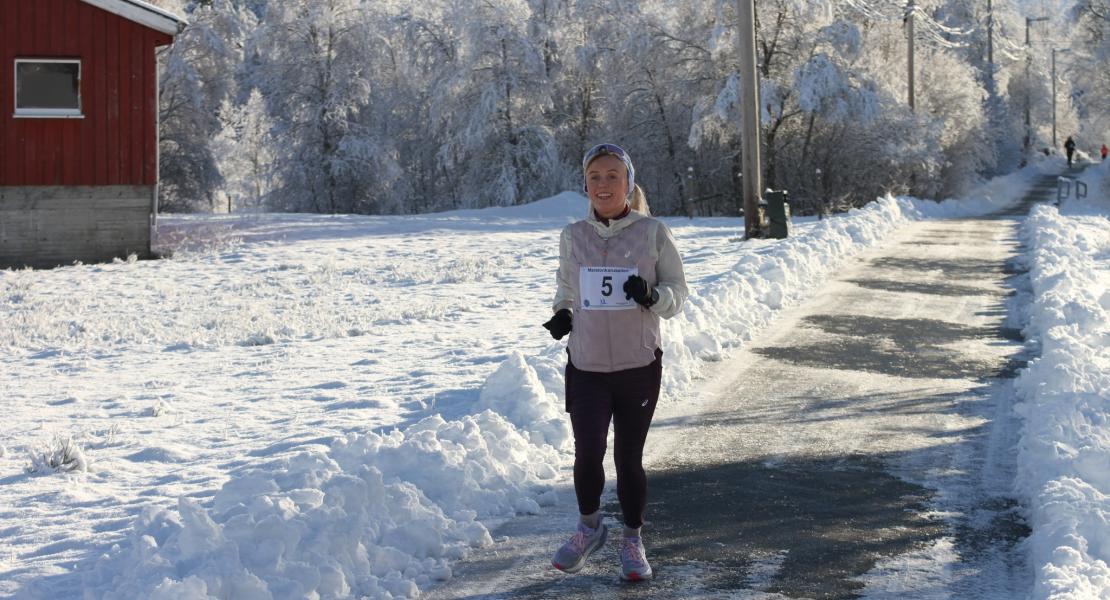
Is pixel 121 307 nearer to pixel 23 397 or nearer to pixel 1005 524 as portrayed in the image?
pixel 23 397

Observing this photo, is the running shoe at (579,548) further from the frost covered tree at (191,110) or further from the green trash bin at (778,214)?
the frost covered tree at (191,110)

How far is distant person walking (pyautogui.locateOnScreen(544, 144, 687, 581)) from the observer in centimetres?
530

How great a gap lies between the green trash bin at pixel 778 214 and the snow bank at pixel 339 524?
17980 mm

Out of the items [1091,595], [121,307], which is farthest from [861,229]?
[1091,595]

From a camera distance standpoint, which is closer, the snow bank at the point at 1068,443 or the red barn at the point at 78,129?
the snow bank at the point at 1068,443

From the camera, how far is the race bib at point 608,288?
5.29 m

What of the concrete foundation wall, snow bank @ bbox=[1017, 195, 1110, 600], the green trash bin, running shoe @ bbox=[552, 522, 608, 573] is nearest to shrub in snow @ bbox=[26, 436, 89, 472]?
running shoe @ bbox=[552, 522, 608, 573]

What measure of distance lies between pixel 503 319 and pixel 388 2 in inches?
1560

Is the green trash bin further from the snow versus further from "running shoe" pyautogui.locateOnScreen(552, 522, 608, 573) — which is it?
"running shoe" pyautogui.locateOnScreen(552, 522, 608, 573)

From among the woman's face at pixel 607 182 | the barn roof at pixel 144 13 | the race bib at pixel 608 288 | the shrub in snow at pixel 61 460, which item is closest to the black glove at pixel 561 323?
the race bib at pixel 608 288

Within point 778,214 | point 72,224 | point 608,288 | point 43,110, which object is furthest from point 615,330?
point 778,214

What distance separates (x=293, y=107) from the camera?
1930 inches

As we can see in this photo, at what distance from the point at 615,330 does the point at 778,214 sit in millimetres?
19625

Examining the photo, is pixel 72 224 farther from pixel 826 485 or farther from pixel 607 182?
pixel 607 182
